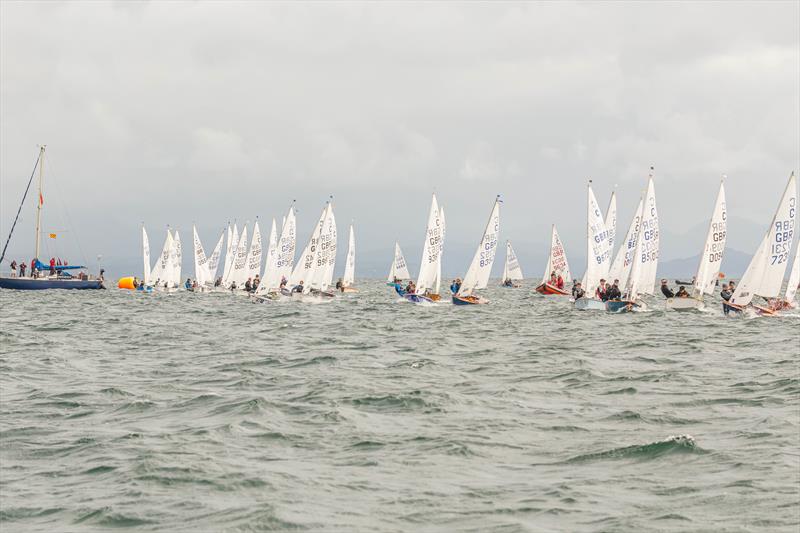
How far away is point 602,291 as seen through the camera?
53.2 m

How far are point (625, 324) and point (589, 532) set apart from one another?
32.2 meters

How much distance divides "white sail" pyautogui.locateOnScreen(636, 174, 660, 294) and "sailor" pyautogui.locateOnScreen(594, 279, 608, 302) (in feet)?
6.52

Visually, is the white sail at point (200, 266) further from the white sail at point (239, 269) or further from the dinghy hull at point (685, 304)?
the dinghy hull at point (685, 304)

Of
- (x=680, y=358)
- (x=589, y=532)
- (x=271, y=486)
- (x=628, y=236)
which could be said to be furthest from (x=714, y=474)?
(x=628, y=236)

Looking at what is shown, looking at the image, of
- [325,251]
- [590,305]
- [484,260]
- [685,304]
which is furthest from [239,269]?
[685,304]

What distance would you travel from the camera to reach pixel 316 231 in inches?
2464

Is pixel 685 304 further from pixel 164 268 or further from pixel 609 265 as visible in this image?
pixel 164 268

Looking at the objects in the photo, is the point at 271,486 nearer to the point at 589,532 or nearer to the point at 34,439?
the point at 589,532

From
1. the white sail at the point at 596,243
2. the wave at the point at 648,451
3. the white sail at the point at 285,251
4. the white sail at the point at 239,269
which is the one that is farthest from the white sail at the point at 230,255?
the wave at the point at 648,451

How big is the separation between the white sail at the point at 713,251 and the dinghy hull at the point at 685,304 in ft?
1.43

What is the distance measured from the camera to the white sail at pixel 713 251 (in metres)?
50.0

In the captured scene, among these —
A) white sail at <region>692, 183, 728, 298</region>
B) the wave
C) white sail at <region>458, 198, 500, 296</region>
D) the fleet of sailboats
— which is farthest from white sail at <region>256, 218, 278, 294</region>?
the wave

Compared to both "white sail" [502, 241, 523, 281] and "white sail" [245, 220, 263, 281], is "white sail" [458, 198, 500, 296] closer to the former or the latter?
"white sail" [245, 220, 263, 281]

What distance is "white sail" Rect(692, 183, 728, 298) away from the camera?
1967 inches
